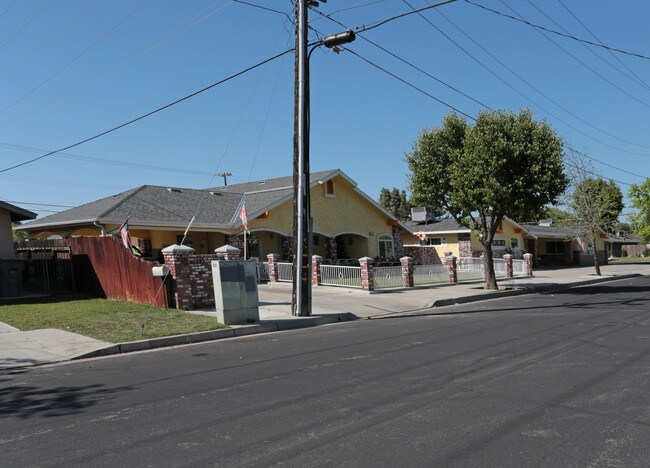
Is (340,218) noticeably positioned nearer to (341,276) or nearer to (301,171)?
(341,276)

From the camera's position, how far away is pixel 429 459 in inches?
175

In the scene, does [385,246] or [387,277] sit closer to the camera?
[387,277]

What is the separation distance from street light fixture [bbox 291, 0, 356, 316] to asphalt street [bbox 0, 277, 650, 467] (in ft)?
13.0

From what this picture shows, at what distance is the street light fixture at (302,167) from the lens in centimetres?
1441

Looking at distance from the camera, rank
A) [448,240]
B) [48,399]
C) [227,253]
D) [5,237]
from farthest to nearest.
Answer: [448,240] → [5,237] → [227,253] → [48,399]

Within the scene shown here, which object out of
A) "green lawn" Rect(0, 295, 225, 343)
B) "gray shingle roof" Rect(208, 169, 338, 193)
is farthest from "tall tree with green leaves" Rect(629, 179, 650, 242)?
"green lawn" Rect(0, 295, 225, 343)

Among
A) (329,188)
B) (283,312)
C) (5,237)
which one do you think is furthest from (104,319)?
(329,188)

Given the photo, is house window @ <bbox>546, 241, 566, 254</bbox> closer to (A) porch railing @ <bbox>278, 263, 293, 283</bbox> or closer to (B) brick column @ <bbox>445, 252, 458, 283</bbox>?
(B) brick column @ <bbox>445, 252, 458, 283</bbox>

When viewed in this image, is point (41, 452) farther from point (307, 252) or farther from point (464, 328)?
point (307, 252)

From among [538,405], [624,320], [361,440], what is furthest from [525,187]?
[361,440]

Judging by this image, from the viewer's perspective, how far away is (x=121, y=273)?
Result: 1645 cm

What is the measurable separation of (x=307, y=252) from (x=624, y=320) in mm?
7746

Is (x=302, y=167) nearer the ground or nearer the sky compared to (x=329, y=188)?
nearer the ground

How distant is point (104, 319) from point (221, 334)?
11.1 ft
